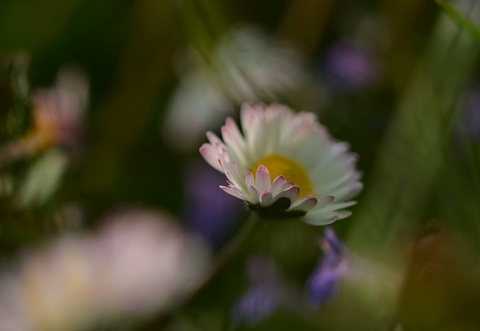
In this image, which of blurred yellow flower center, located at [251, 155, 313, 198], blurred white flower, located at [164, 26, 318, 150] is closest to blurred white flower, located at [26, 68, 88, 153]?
blurred white flower, located at [164, 26, 318, 150]

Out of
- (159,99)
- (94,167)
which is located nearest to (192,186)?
(94,167)

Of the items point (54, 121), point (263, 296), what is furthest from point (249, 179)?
point (54, 121)

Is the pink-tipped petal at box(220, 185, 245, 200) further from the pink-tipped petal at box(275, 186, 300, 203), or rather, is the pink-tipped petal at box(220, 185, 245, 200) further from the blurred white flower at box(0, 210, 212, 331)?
the blurred white flower at box(0, 210, 212, 331)

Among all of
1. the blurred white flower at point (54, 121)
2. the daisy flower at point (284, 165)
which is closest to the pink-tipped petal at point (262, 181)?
the daisy flower at point (284, 165)

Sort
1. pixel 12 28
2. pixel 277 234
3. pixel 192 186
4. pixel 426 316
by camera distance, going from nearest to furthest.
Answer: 1. pixel 426 316
2. pixel 277 234
3. pixel 192 186
4. pixel 12 28

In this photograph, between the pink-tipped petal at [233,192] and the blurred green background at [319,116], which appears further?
the blurred green background at [319,116]

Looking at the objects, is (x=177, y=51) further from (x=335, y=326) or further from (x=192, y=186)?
(x=335, y=326)

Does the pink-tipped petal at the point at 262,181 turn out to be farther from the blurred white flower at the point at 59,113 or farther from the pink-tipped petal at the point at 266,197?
the blurred white flower at the point at 59,113
